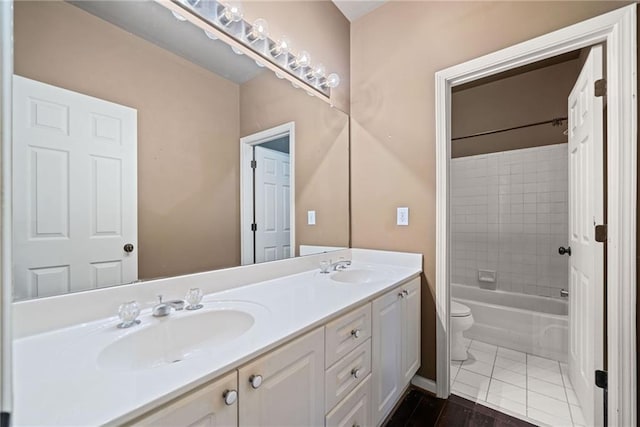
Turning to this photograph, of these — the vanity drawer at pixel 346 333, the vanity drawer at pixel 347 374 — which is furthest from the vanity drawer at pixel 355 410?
the vanity drawer at pixel 346 333

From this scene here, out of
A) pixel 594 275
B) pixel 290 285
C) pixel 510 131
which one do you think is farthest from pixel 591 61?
pixel 290 285

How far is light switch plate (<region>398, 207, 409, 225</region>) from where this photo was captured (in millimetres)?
1781

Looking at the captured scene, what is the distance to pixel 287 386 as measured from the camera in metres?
0.79

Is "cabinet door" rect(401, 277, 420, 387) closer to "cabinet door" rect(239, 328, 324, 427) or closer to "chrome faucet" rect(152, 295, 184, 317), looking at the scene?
"cabinet door" rect(239, 328, 324, 427)

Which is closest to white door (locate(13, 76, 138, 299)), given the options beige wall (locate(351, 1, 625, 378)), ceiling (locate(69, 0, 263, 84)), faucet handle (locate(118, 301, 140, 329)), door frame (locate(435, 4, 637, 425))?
faucet handle (locate(118, 301, 140, 329))

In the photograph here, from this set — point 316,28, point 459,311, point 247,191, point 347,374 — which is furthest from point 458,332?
point 316,28

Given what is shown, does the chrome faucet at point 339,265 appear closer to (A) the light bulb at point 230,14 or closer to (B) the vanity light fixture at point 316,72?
(B) the vanity light fixture at point 316,72

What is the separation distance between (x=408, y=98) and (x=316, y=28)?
0.75m

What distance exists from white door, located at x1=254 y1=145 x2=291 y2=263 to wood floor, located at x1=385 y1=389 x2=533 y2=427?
1.06 m

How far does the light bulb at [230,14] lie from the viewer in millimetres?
1253

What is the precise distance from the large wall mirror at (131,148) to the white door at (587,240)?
5.07 ft

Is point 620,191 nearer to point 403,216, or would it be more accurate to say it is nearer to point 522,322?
point 403,216

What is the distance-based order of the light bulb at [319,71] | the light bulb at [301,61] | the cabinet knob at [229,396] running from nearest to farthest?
the cabinet knob at [229,396]
the light bulb at [301,61]
the light bulb at [319,71]

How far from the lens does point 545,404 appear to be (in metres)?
1.55
